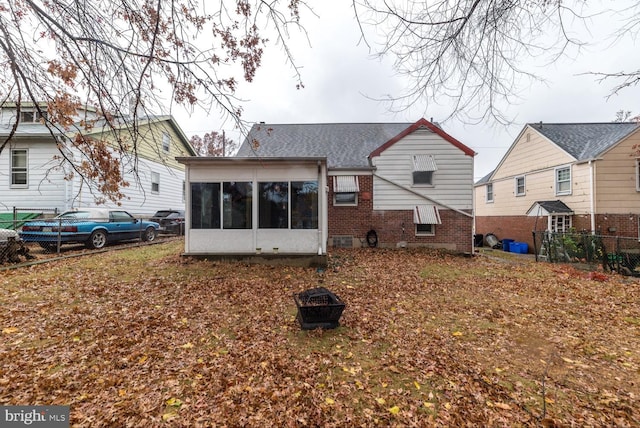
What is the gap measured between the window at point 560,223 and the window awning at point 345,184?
10.8m

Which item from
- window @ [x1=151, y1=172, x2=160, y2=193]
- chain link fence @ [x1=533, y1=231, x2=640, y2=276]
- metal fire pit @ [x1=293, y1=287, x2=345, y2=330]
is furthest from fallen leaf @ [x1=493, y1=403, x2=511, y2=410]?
window @ [x1=151, y1=172, x2=160, y2=193]

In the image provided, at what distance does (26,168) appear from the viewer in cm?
1255

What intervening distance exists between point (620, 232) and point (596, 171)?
288cm

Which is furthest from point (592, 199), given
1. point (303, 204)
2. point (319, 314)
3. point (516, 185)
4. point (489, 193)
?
point (319, 314)

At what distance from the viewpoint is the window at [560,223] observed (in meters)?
13.5

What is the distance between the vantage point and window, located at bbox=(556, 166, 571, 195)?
13633 mm

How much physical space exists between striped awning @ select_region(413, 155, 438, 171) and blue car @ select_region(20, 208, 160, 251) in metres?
13.2

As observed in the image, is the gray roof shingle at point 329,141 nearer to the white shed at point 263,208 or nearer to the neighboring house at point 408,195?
the neighboring house at point 408,195

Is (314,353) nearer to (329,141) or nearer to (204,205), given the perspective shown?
(204,205)

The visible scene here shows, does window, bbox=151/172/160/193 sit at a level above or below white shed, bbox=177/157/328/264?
above

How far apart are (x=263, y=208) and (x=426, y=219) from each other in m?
7.10

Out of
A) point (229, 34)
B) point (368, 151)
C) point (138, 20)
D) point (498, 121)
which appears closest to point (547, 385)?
point (498, 121)

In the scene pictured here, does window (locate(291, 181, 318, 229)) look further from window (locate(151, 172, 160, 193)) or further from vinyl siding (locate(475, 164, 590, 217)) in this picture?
vinyl siding (locate(475, 164, 590, 217))

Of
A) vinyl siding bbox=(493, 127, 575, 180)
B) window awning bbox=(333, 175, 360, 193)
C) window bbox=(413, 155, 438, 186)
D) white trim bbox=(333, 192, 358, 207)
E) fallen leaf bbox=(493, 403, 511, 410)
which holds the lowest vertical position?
fallen leaf bbox=(493, 403, 511, 410)
